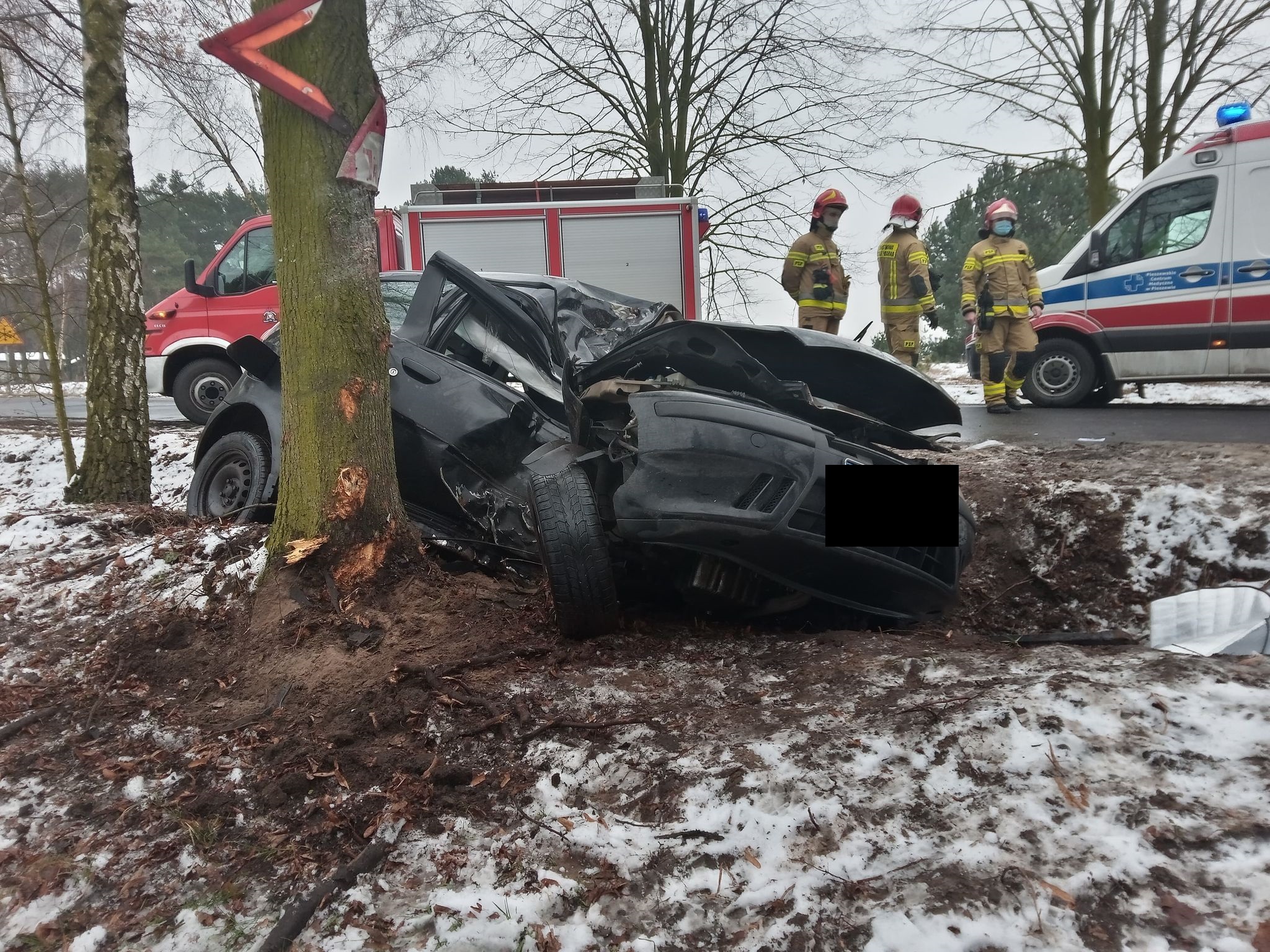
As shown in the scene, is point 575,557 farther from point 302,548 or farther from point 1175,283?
point 1175,283

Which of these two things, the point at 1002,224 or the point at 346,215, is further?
the point at 1002,224

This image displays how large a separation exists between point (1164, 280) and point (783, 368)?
6190 millimetres

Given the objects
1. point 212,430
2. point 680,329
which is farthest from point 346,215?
point 212,430

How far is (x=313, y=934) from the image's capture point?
1.64m

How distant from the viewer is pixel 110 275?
5125 millimetres

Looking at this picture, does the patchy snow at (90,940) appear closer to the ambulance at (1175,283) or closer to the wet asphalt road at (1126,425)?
the wet asphalt road at (1126,425)

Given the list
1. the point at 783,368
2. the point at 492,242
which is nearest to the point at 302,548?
the point at 783,368

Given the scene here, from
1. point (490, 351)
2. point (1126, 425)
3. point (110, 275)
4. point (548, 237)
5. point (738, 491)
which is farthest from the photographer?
point (548, 237)

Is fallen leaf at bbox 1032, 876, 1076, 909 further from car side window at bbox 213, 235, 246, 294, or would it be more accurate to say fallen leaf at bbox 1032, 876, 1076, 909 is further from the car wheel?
car side window at bbox 213, 235, 246, 294

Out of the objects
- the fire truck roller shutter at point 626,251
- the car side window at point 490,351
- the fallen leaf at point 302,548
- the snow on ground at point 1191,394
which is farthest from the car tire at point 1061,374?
the fallen leaf at point 302,548

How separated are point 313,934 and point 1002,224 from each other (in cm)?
773

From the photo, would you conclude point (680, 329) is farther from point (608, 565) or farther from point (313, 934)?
point (313, 934)

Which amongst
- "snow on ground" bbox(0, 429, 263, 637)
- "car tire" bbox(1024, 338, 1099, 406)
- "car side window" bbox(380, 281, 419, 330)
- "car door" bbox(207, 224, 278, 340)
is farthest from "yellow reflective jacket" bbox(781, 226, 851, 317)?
"car door" bbox(207, 224, 278, 340)

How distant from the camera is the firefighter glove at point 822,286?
683 centimetres
